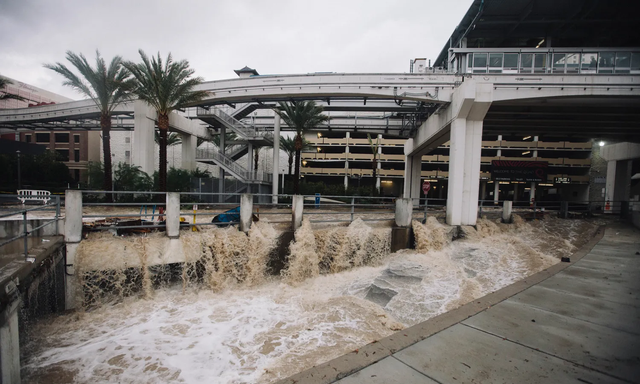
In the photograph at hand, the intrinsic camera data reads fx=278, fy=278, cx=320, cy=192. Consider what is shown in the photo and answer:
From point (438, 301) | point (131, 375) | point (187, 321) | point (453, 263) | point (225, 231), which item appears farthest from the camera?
point (453, 263)

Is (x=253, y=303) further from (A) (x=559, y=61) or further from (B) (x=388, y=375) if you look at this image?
(A) (x=559, y=61)

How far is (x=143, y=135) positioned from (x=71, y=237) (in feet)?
54.5

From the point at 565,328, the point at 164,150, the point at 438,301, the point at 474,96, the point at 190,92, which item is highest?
the point at 190,92

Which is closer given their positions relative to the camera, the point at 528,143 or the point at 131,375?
the point at 131,375

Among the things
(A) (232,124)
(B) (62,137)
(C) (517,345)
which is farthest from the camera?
(B) (62,137)

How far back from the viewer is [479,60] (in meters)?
17.4

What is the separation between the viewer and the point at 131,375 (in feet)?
14.8

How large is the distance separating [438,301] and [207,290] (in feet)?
20.8

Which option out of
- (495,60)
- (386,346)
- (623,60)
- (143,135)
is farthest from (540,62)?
(143,135)

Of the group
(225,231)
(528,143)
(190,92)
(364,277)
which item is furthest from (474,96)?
(528,143)

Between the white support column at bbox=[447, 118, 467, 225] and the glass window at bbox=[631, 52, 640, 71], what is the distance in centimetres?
1090

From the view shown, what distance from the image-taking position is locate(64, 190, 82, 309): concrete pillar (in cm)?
685

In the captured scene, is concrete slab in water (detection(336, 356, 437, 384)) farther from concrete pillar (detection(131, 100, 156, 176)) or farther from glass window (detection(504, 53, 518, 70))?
concrete pillar (detection(131, 100, 156, 176))

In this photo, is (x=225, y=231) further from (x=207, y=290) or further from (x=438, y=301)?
(x=438, y=301)
